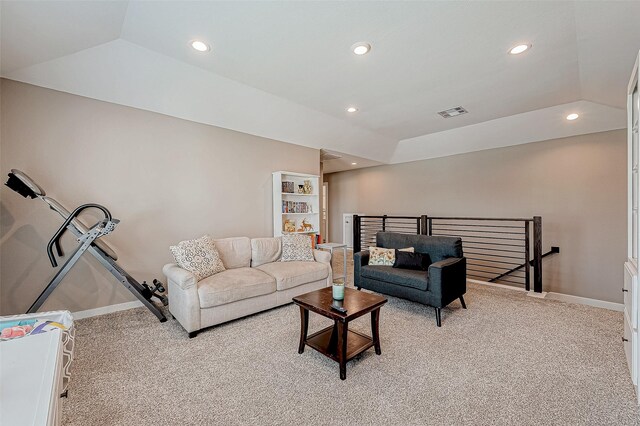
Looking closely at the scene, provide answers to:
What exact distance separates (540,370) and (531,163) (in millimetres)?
4254

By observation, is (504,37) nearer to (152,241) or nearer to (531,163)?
(531,163)

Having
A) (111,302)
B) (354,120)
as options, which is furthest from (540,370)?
(111,302)

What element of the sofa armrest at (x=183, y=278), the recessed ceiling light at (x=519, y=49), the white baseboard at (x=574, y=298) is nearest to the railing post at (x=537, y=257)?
the white baseboard at (x=574, y=298)

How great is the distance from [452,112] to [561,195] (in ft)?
8.19

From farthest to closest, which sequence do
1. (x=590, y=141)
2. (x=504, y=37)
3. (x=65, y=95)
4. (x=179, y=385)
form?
(x=590, y=141) < (x=65, y=95) < (x=504, y=37) < (x=179, y=385)

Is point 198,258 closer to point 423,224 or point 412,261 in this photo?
point 412,261

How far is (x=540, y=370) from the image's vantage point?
7.17 ft

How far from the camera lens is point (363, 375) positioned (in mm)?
2121

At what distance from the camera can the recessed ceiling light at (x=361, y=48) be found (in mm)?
2604

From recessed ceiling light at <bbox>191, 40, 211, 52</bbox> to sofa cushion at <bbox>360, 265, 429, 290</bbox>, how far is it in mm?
3033

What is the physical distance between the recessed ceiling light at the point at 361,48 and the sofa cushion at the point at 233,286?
2.60 m

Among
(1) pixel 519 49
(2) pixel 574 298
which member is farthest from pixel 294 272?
(2) pixel 574 298

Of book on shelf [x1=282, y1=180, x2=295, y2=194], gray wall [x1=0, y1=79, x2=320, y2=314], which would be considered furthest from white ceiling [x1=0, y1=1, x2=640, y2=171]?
book on shelf [x1=282, y1=180, x2=295, y2=194]

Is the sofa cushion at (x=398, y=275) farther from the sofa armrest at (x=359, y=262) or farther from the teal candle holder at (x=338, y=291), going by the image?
the teal candle holder at (x=338, y=291)
